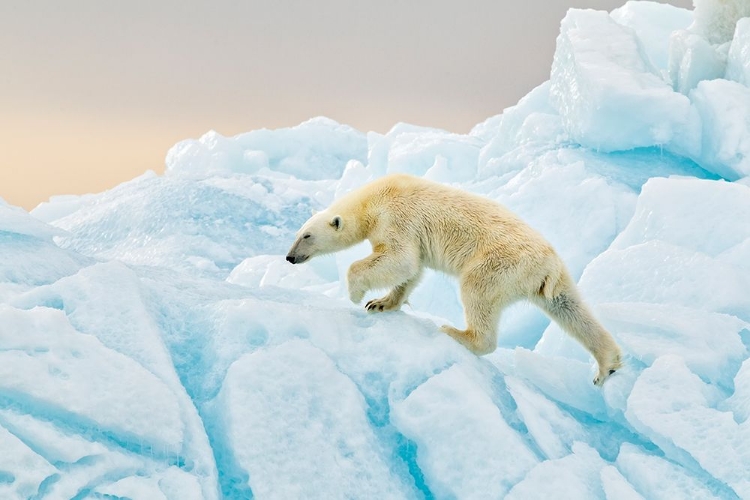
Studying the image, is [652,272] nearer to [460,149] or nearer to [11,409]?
[11,409]

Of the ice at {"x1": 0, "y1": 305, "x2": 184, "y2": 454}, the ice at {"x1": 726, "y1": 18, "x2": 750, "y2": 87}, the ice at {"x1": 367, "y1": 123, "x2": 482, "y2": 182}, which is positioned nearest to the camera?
the ice at {"x1": 0, "y1": 305, "x2": 184, "y2": 454}

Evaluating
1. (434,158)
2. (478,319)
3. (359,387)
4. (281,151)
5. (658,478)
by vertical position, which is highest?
(478,319)

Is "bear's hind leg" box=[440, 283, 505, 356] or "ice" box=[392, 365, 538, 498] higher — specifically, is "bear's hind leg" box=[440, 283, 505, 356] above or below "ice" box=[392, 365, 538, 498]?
above

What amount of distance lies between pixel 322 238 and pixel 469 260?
103 centimetres

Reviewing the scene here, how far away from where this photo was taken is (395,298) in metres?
4.58

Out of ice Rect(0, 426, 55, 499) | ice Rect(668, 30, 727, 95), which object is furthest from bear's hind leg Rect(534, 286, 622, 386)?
ice Rect(668, 30, 727, 95)

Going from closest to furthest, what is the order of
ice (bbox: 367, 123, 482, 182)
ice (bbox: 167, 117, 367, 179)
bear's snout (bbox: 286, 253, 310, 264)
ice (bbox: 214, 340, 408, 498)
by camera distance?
ice (bbox: 214, 340, 408, 498), bear's snout (bbox: 286, 253, 310, 264), ice (bbox: 367, 123, 482, 182), ice (bbox: 167, 117, 367, 179)

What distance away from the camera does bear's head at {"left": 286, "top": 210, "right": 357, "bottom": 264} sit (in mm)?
4793

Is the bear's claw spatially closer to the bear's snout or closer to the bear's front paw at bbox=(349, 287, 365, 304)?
the bear's front paw at bbox=(349, 287, 365, 304)

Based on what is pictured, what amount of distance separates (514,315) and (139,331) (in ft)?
13.7

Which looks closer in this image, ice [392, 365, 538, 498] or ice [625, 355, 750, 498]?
ice [392, 365, 538, 498]

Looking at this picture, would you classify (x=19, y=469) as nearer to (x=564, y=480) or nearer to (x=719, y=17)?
(x=564, y=480)

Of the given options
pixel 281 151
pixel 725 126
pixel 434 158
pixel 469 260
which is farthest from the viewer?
pixel 281 151

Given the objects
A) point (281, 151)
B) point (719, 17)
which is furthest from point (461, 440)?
point (281, 151)
